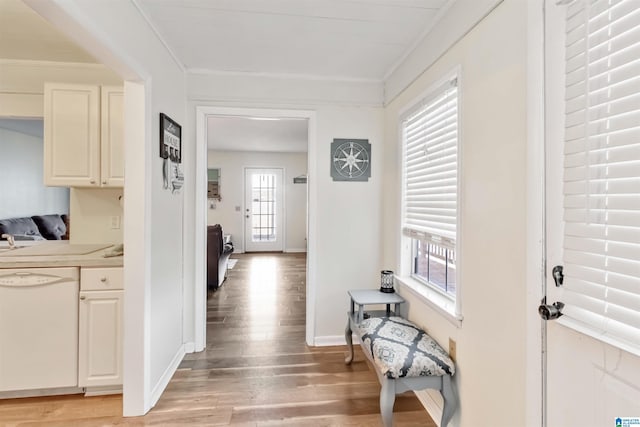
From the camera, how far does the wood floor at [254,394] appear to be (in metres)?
1.84

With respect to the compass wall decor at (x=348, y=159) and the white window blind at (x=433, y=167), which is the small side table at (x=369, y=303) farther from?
the compass wall decor at (x=348, y=159)

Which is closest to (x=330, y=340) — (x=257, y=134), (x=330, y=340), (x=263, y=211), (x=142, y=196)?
(x=330, y=340)

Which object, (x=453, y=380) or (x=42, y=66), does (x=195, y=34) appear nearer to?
(x=42, y=66)

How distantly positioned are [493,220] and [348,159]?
5.32 feet

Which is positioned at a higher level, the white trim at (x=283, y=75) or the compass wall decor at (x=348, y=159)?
the white trim at (x=283, y=75)

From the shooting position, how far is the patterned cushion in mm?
1595

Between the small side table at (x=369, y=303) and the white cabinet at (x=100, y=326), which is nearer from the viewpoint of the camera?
the white cabinet at (x=100, y=326)

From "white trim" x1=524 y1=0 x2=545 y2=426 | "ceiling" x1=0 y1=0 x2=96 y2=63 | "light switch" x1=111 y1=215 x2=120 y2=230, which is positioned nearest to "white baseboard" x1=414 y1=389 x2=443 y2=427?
"white trim" x1=524 y1=0 x2=545 y2=426

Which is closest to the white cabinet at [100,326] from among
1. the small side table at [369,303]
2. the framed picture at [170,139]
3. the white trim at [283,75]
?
the framed picture at [170,139]

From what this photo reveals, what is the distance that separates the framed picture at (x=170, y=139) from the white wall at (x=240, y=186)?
5.15 metres

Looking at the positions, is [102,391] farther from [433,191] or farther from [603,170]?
[603,170]

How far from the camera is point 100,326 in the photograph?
2.00 metres

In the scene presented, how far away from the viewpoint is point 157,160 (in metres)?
2.03

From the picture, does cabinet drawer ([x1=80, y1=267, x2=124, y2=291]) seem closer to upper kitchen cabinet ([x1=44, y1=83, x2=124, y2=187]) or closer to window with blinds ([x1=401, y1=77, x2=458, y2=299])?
upper kitchen cabinet ([x1=44, y1=83, x2=124, y2=187])
